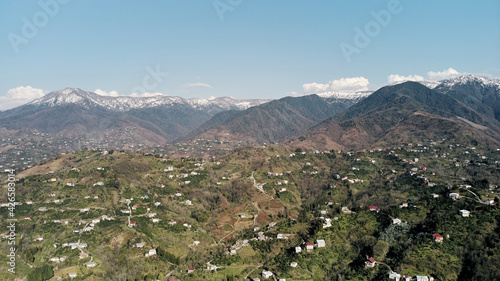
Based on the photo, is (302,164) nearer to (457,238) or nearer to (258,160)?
(258,160)

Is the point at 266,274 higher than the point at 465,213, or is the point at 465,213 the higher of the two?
the point at 465,213

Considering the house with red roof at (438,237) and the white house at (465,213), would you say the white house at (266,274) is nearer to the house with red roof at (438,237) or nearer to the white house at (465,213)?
the house with red roof at (438,237)

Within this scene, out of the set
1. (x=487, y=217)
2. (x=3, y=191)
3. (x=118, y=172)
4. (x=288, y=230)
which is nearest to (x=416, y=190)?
(x=487, y=217)

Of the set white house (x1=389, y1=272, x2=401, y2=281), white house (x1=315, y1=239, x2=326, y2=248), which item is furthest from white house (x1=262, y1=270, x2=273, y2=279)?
white house (x1=389, y1=272, x2=401, y2=281)

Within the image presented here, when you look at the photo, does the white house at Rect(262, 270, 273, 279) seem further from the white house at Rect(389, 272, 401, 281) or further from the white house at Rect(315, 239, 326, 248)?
the white house at Rect(389, 272, 401, 281)

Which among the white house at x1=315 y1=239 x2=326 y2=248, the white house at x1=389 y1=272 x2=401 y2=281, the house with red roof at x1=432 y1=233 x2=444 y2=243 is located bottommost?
the white house at x1=389 y1=272 x2=401 y2=281

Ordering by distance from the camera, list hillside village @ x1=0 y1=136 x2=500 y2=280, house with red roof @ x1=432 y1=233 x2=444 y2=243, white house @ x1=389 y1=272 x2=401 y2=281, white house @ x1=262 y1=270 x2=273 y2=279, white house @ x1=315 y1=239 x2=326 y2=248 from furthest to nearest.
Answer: white house @ x1=315 y1=239 x2=326 y2=248 < house with red roof @ x1=432 y1=233 x2=444 y2=243 < hillside village @ x1=0 y1=136 x2=500 y2=280 < white house @ x1=262 y1=270 x2=273 y2=279 < white house @ x1=389 y1=272 x2=401 y2=281

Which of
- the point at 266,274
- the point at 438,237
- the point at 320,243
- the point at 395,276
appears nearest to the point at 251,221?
the point at 320,243

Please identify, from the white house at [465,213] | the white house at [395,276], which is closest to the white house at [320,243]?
the white house at [395,276]

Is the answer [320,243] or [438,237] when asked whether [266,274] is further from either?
[438,237]
